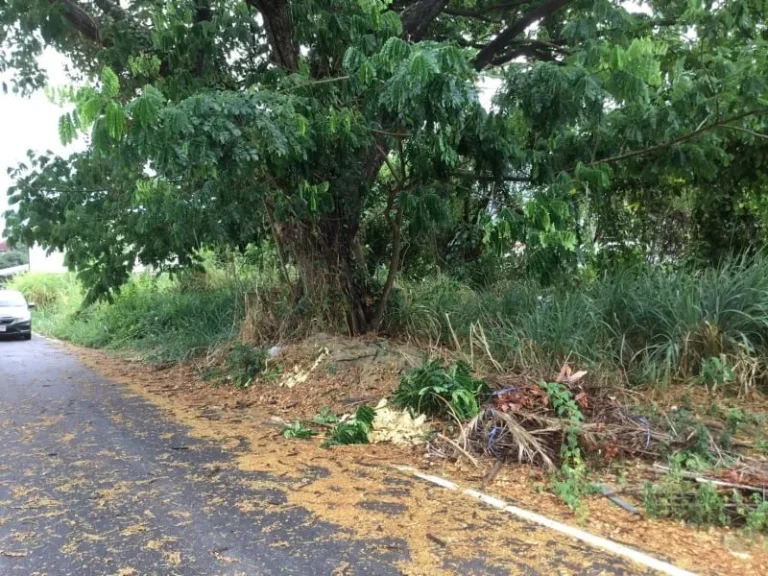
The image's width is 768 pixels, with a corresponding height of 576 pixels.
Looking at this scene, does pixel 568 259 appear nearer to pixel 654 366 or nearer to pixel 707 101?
pixel 654 366

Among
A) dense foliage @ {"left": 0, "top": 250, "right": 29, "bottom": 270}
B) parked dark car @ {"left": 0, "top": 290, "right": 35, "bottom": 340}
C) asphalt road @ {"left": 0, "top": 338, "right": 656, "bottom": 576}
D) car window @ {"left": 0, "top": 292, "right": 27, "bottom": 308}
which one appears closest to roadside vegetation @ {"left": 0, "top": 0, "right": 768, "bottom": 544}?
asphalt road @ {"left": 0, "top": 338, "right": 656, "bottom": 576}

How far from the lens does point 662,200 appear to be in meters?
11.2

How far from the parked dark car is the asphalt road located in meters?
13.7

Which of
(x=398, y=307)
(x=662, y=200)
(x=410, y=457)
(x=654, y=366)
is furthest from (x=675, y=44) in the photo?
(x=410, y=457)

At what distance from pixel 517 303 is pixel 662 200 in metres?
4.42

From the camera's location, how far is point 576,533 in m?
4.03

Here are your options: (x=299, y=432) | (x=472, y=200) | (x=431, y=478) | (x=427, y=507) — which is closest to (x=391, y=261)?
(x=472, y=200)

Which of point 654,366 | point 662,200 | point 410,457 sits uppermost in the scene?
point 662,200

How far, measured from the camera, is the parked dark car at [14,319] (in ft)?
61.8

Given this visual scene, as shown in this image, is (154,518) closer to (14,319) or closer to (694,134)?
(694,134)

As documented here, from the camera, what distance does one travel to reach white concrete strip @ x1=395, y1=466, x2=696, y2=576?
3.57 m

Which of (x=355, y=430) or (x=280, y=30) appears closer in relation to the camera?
(x=355, y=430)

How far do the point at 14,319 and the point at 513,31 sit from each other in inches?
655

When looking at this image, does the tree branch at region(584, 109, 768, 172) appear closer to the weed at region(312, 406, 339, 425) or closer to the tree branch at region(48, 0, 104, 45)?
the weed at region(312, 406, 339, 425)
